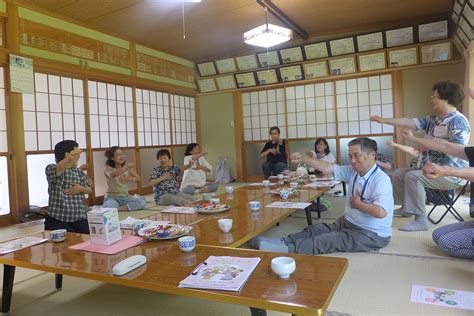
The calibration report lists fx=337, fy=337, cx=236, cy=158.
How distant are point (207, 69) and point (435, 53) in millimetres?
4307

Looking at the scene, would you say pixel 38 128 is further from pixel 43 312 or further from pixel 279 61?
pixel 279 61

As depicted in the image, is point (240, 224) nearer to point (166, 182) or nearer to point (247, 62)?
point (166, 182)

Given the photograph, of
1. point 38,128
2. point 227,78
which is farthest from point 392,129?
point 38,128

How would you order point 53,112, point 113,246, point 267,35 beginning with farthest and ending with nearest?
point 53,112, point 267,35, point 113,246

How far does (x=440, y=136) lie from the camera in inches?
120

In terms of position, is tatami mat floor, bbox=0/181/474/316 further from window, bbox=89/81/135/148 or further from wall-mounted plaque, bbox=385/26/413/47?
wall-mounted plaque, bbox=385/26/413/47

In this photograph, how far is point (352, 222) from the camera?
2.44m

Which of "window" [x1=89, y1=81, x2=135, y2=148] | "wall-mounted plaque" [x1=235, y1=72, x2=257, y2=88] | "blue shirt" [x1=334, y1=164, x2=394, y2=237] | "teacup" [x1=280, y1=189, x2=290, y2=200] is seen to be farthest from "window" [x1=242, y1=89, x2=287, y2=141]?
"blue shirt" [x1=334, y1=164, x2=394, y2=237]

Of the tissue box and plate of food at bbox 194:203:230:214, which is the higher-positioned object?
the tissue box

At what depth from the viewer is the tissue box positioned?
5.32ft

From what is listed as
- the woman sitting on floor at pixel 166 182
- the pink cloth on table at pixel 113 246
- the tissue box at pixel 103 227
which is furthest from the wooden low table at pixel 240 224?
the woman sitting on floor at pixel 166 182

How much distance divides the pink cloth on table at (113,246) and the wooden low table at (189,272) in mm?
38

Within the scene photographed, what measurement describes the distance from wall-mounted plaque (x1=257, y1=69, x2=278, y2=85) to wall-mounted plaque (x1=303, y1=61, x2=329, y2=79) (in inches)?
24.7

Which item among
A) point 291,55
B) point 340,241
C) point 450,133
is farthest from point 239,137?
point 340,241
